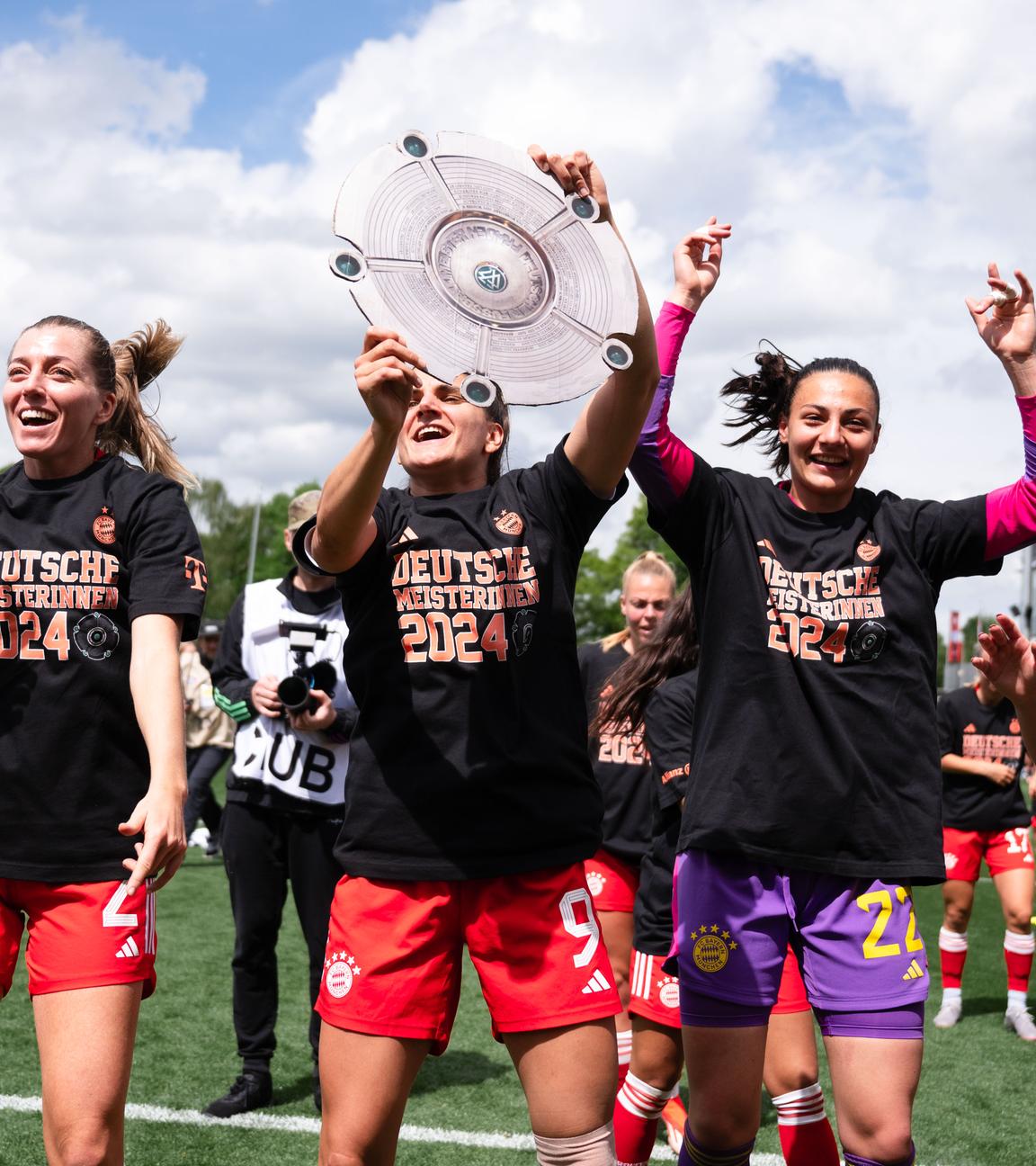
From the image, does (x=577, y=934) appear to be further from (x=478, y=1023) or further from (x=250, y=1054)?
(x=478, y=1023)

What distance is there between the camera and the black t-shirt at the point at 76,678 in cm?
305

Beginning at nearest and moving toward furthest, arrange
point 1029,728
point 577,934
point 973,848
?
point 577,934 < point 1029,728 < point 973,848

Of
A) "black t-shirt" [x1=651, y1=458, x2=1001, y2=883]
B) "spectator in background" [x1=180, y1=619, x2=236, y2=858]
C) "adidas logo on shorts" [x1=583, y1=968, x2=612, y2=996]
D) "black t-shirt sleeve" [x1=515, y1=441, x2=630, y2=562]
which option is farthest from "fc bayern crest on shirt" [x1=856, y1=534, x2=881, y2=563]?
"spectator in background" [x1=180, y1=619, x2=236, y2=858]

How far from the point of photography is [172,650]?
3.04 metres

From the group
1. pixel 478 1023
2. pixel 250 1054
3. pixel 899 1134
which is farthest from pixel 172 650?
pixel 478 1023

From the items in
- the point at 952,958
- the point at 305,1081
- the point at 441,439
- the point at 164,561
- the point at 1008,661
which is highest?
the point at 441,439

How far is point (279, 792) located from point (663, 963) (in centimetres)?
186

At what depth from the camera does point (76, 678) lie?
309 cm

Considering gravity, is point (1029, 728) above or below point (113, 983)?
above

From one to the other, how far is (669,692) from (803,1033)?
1216mm

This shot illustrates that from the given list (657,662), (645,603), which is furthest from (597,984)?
(645,603)

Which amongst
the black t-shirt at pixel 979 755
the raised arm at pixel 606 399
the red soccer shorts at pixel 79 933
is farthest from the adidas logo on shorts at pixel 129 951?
the black t-shirt at pixel 979 755

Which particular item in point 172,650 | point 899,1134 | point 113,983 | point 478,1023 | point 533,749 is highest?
point 172,650

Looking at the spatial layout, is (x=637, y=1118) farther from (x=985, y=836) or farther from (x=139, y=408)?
(x=985, y=836)
